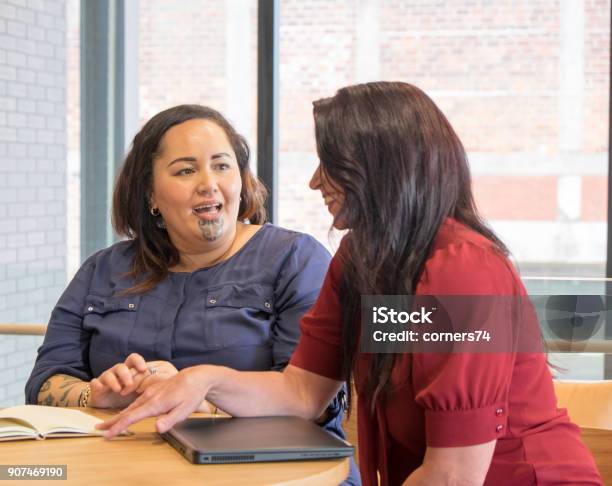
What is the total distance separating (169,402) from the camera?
1.50m

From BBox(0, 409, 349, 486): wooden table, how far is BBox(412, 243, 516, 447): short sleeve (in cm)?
16

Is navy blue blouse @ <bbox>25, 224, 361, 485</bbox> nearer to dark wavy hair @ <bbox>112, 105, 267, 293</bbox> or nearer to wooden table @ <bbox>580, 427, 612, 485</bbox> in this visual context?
dark wavy hair @ <bbox>112, 105, 267, 293</bbox>

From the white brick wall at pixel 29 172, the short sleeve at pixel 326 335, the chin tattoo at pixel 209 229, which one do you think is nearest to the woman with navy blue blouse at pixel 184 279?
the chin tattoo at pixel 209 229

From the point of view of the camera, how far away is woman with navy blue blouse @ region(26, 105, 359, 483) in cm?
206

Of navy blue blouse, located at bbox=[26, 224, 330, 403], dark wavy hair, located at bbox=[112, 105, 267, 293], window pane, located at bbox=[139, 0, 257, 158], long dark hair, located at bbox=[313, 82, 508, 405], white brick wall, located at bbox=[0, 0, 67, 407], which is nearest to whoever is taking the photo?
long dark hair, located at bbox=[313, 82, 508, 405]

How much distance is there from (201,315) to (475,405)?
920 millimetres

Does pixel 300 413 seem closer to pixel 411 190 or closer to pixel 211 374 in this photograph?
pixel 211 374

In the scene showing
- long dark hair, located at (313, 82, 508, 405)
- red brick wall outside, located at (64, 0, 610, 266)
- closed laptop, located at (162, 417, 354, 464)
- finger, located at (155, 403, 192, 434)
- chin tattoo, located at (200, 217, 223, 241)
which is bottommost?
closed laptop, located at (162, 417, 354, 464)

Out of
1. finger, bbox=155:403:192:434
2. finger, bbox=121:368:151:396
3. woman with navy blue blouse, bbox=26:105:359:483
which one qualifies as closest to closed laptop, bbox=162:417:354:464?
finger, bbox=155:403:192:434

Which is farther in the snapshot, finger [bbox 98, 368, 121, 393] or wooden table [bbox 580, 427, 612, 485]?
wooden table [bbox 580, 427, 612, 485]

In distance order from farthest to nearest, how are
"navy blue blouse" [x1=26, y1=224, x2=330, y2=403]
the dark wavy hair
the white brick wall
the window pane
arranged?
1. the window pane
2. the white brick wall
3. the dark wavy hair
4. "navy blue blouse" [x1=26, y1=224, x2=330, y2=403]

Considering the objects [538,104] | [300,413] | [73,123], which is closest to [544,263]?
[538,104]

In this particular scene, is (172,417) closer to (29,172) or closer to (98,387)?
(98,387)

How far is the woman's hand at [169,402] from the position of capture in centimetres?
146
